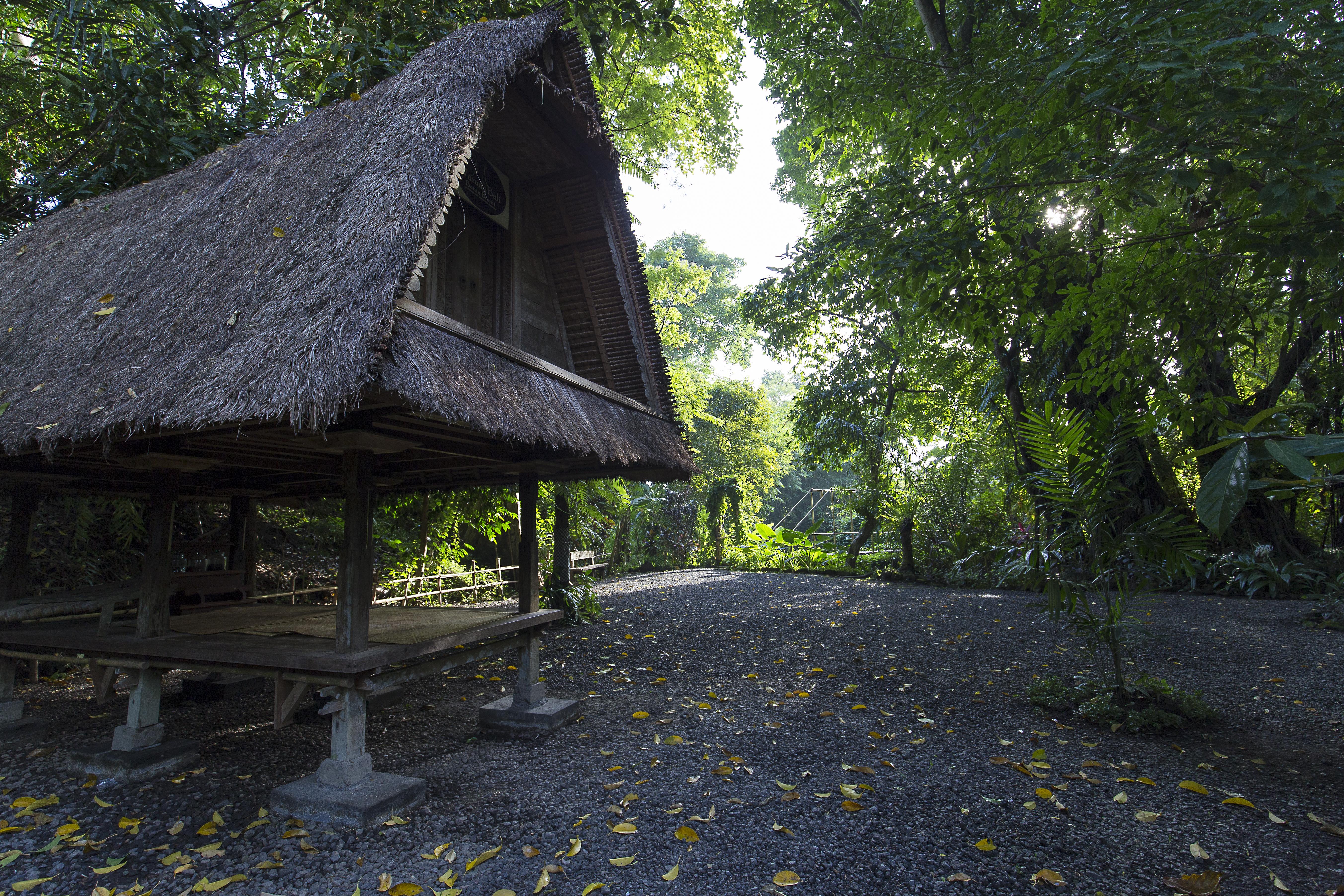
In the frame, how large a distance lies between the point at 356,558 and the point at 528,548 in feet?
5.19

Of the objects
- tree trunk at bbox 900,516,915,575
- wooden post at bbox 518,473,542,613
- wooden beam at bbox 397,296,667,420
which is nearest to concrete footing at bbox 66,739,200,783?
wooden post at bbox 518,473,542,613

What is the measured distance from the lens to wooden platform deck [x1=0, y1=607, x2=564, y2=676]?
352cm

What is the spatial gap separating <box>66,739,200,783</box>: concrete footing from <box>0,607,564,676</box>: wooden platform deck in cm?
55

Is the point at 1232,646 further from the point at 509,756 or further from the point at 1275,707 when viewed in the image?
the point at 509,756

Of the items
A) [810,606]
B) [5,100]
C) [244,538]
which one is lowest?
[810,606]

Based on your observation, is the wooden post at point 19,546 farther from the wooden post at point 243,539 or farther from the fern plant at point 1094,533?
the fern plant at point 1094,533

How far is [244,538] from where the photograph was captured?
21.2 feet

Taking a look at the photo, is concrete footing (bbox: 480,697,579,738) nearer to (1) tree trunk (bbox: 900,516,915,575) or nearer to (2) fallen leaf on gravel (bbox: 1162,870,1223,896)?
(2) fallen leaf on gravel (bbox: 1162,870,1223,896)

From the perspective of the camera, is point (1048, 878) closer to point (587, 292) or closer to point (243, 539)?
point (587, 292)

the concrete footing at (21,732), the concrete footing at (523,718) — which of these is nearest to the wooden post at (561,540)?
the concrete footing at (523,718)

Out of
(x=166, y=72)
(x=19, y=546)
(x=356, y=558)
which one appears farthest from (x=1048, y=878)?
(x=166, y=72)

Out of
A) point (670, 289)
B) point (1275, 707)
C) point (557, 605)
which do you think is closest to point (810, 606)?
point (557, 605)

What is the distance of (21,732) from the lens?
4.70 meters

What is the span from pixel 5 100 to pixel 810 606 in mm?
11554
